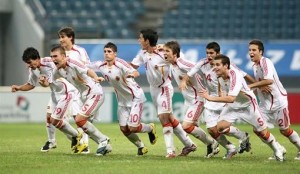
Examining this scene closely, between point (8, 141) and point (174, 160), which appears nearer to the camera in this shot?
point (174, 160)

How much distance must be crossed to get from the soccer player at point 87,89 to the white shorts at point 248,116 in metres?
2.13

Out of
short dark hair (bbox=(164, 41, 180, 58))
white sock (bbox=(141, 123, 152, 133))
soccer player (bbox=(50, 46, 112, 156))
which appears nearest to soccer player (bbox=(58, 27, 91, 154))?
soccer player (bbox=(50, 46, 112, 156))

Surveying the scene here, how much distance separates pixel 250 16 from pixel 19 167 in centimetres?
1996

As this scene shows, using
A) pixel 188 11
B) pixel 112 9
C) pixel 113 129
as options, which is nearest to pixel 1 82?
pixel 112 9

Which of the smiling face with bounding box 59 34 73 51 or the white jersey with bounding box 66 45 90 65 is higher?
the smiling face with bounding box 59 34 73 51

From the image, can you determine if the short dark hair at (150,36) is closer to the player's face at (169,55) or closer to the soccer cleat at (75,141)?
the player's face at (169,55)

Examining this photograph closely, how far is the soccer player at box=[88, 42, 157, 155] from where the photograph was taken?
1346 cm

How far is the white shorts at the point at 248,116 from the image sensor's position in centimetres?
1256

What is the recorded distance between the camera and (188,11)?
3083 centimetres

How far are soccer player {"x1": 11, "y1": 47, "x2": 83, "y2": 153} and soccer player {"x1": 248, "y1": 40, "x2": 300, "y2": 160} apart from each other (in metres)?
3.20

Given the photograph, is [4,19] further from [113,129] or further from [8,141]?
[8,141]

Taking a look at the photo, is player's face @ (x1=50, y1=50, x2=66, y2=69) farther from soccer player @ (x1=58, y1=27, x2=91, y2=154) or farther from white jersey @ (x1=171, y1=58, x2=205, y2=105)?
white jersey @ (x1=171, y1=58, x2=205, y2=105)

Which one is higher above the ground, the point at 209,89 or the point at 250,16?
the point at 250,16

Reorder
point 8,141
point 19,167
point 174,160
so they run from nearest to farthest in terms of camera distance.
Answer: point 19,167
point 174,160
point 8,141
